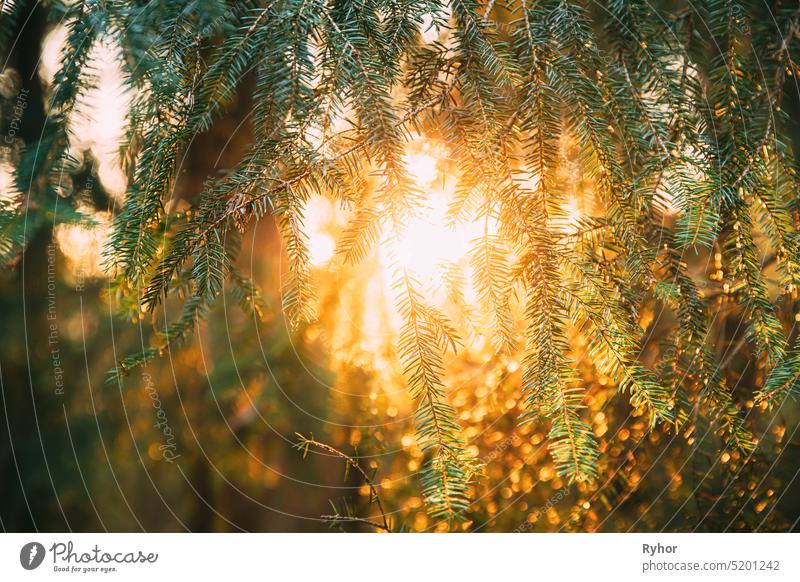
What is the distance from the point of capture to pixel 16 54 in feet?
2.35

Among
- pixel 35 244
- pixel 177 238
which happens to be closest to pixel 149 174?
pixel 177 238

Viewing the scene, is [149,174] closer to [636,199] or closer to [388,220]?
[388,220]

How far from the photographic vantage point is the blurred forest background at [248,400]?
28.3 inches
